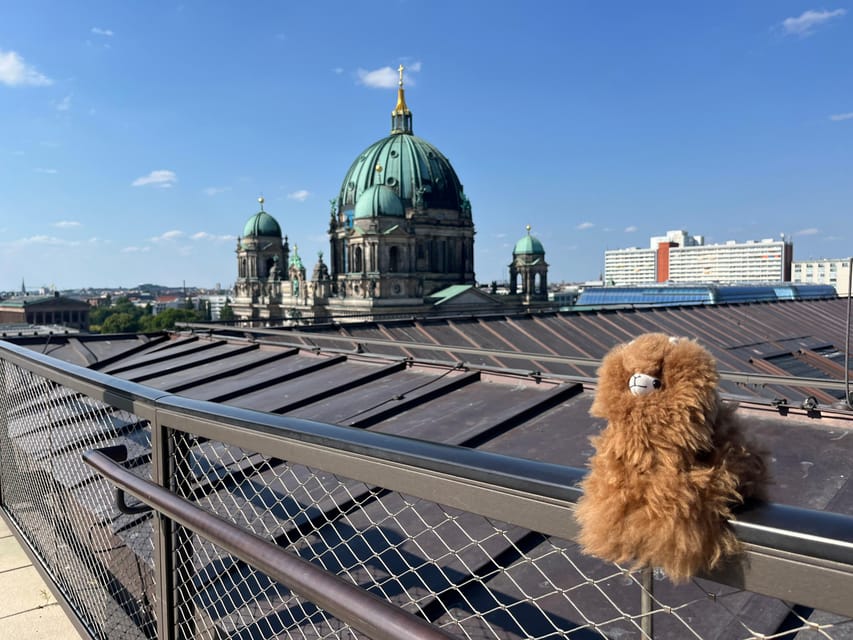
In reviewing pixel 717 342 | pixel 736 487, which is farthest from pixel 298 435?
pixel 717 342

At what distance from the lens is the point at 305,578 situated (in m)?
1.54

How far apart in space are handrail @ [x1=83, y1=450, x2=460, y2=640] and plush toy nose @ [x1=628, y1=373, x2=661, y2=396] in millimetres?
589

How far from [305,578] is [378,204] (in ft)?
171

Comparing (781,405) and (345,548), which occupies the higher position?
(781,405)

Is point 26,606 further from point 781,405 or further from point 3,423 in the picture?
point 781,405

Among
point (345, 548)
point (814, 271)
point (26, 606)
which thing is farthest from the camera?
point (814, 271)

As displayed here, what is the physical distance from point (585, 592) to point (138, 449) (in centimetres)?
324

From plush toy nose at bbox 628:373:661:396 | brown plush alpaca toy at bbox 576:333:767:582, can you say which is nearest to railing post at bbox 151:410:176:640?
brown plush alpaca toy at bbox 576:333:767:582

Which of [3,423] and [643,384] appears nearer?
[643,384]

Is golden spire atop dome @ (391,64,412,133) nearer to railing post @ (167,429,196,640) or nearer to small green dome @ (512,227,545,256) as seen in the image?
small green dome @ (512,227,545,256)

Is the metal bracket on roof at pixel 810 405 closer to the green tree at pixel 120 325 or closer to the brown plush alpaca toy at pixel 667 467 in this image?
the brown plush alpaca toy at pixel 667 467

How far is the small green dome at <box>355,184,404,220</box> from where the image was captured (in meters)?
52.4

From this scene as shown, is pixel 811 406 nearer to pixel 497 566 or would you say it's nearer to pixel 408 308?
pixel 497 566

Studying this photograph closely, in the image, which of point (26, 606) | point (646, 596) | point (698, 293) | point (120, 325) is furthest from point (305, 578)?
point (120, 325)
